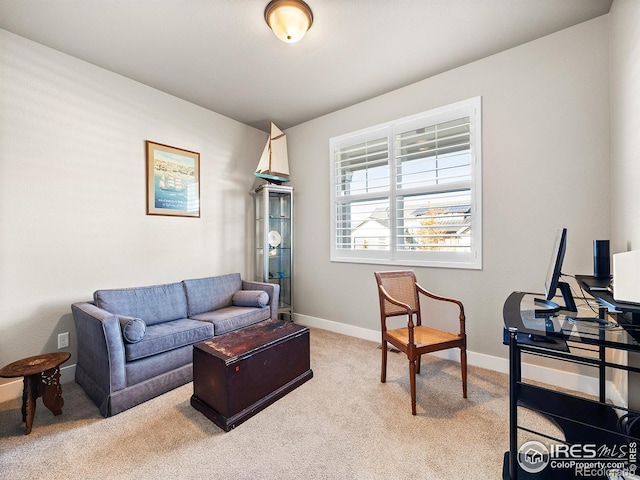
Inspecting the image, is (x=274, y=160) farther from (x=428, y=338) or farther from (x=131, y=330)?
(x=428, y=338)

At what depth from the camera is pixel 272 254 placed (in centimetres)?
392

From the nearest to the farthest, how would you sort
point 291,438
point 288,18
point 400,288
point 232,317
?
point 291,438 → point 288,18 → point 400,288 → point 232,317

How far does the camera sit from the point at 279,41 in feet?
7.62

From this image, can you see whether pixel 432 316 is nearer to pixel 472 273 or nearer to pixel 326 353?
pixel 472 273

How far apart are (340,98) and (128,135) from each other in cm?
231

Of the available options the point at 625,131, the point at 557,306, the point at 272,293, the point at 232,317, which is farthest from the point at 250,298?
the point at 625,131

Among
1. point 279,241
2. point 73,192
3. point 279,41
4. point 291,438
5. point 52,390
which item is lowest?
point 291,438

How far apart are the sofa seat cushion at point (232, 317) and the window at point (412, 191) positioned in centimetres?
115

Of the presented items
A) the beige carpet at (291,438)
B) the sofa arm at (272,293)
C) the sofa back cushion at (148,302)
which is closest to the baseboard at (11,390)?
the beige carpet at (291,438)

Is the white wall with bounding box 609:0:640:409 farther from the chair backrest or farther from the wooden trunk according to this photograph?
the wooden trunk

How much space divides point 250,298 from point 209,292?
0.46 meters

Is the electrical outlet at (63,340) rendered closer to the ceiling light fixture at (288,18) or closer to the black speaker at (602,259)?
the ceiling light fixture at (288,18)

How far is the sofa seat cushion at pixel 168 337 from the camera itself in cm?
211

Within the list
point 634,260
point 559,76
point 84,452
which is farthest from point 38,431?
point 559,76
